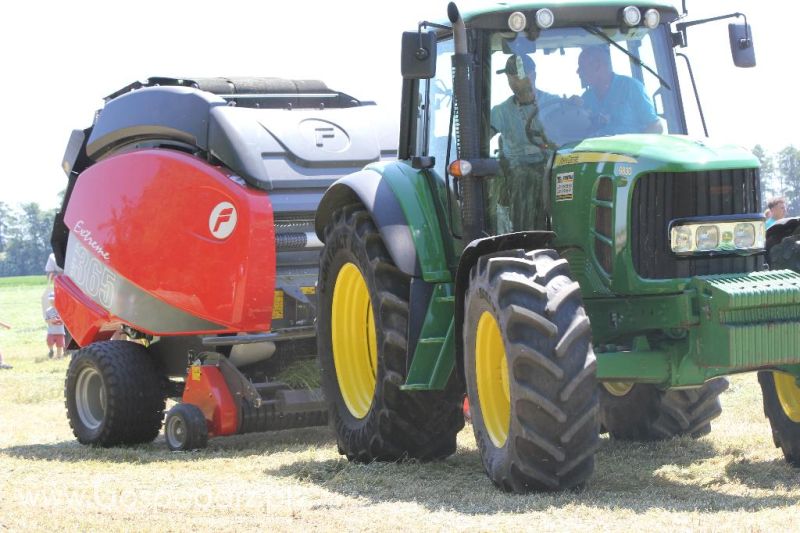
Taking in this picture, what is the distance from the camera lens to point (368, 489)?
7.48 m

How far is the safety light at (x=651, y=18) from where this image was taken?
8039 mm

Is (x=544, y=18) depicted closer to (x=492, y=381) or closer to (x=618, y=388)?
(x=492, y=381)

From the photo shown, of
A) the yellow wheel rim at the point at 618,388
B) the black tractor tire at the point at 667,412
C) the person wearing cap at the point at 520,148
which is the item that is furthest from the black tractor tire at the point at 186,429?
the person wearing cap at the point at 520,148

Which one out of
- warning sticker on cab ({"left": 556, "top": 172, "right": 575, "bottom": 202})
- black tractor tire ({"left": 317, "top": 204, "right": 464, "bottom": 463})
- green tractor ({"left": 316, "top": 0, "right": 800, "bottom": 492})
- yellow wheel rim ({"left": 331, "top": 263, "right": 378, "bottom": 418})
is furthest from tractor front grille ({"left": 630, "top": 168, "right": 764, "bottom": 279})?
yellow wheel rim ({"left": 331, "top": 263, "right": 378, "bottom": 418})

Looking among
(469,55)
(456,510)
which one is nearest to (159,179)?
(469,55)

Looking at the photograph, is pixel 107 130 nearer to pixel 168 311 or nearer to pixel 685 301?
pixel 168 311

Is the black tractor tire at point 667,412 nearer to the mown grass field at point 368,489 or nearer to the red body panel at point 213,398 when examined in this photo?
the mown grass field at point 368,489

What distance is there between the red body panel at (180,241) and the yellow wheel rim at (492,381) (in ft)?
10.4

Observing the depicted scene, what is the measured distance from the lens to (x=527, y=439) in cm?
666

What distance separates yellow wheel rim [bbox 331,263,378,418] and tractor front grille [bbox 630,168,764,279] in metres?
2.24

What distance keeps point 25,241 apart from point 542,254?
9354 centimetres

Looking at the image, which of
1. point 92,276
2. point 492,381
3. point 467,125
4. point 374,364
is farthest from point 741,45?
point 92,276

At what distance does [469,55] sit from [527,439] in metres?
2.29

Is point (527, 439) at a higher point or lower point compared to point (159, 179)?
lower
